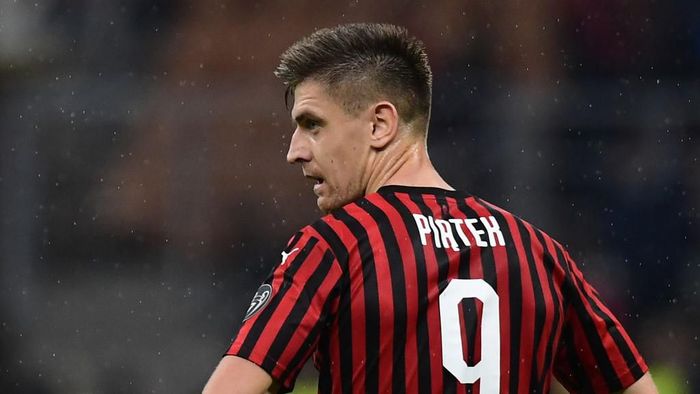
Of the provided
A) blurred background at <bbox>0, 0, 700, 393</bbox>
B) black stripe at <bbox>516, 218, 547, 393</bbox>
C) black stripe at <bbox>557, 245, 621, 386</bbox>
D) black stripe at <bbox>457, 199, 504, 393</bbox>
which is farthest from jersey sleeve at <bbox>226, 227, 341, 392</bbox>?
blurred background at <bbox>0, 0, 700, 393</bbox>

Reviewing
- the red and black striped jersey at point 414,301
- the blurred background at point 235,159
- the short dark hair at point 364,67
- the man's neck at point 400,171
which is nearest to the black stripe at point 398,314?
the red and black striped jersey at point 414,301

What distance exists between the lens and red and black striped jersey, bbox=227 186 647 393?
1724 mm

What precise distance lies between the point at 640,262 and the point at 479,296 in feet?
17.4

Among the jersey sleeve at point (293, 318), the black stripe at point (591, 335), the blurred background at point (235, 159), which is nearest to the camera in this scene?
the jersey sleeve at point (293, 318)

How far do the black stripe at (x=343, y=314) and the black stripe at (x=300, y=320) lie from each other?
0.06ft

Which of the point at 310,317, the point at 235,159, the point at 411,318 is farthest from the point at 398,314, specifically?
the point at 235,159

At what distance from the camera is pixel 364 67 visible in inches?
79.3

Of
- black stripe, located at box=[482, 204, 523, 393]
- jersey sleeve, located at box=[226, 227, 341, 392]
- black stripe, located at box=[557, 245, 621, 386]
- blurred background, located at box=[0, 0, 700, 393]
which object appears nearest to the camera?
jersey sleeve, located at box=[226, 227, 341, 392]

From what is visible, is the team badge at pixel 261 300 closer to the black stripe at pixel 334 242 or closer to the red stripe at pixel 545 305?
the black stripe at pixel 334 242

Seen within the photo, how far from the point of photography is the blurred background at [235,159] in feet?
22.7

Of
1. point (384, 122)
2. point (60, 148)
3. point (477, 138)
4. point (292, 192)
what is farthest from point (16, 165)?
point (384, 122)

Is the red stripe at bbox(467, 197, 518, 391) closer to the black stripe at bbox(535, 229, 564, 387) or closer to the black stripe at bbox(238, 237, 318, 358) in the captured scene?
the black stripe at bbox(535, 229, 564, 387)

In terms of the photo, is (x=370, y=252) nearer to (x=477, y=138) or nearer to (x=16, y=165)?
(x=477, y=138)

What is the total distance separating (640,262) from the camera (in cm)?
688
